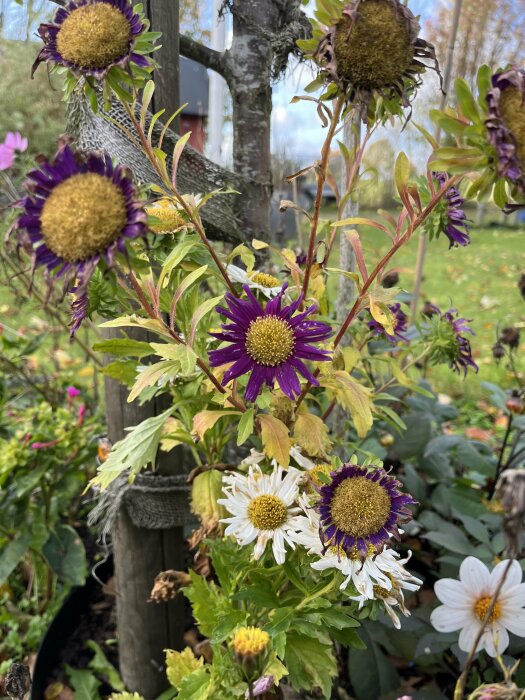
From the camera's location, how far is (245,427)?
0.64 metres

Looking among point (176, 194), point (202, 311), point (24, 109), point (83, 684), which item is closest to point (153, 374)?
point (202, 311)

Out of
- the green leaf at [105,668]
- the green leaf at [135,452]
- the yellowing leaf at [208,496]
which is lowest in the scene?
the green leaf at [105,668]

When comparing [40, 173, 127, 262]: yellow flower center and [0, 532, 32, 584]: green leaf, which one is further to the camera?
[0, 532, 32, 584]: green leaf

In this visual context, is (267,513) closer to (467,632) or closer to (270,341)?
(270,341)

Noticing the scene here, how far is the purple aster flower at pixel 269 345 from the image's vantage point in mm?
601

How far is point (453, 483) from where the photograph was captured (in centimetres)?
138

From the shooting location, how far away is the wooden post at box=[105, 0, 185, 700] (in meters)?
1.08

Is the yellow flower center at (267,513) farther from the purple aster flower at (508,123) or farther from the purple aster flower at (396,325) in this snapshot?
the purple aster flower at (508,123)

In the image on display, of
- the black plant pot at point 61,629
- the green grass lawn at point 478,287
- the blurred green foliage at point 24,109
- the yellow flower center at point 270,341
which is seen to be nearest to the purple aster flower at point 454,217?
the yellow flower center at point 270,341

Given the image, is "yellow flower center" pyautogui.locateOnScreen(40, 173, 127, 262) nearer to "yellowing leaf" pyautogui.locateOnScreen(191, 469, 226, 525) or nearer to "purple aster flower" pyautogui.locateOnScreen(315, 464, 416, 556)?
"purple aster flower" pyautogui.locateOnScreen(315, 464, 416, 556)

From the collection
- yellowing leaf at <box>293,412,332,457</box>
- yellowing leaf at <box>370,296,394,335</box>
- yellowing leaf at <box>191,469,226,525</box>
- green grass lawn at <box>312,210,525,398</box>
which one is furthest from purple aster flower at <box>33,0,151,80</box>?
green grass lawn at <box>312,210,525,398</box>

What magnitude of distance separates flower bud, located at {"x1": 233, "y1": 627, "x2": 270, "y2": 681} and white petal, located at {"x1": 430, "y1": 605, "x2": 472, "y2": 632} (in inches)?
14.3

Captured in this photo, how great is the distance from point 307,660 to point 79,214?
2.12 ft

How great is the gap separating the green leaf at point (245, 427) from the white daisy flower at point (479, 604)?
0.40 m
